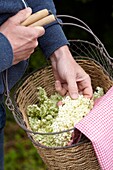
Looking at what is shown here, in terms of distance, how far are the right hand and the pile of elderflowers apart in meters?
0.20

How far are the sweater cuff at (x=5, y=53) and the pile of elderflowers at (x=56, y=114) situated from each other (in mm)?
208

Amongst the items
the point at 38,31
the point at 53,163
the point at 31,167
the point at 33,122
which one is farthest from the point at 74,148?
the point at 31,167

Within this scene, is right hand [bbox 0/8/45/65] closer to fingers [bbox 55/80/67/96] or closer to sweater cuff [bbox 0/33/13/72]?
sweater cuff [bbox 0/33/13/72]

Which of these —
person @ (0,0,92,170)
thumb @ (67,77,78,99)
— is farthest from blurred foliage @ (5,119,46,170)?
thumb @ (67,77,78,99)

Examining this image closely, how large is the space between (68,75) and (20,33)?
0.80 feet

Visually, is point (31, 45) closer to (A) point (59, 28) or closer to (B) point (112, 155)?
(A) point (59, 28)

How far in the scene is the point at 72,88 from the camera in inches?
58.1

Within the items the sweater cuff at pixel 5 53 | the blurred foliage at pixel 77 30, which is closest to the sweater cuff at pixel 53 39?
the sweater cuff at pixel 5 53

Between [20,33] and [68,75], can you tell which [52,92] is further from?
[20,33]

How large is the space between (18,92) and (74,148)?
0.32m

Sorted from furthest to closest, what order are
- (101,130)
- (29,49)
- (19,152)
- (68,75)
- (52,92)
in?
(19,152) < (52,92) < (68,75) < (29,49) < (101,130)

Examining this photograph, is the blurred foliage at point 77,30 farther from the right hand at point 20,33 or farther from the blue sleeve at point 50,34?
the right hand at point 20,33

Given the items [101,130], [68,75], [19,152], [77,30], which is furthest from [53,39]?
[19,152]

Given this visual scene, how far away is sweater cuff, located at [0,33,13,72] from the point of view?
130 centimetres
